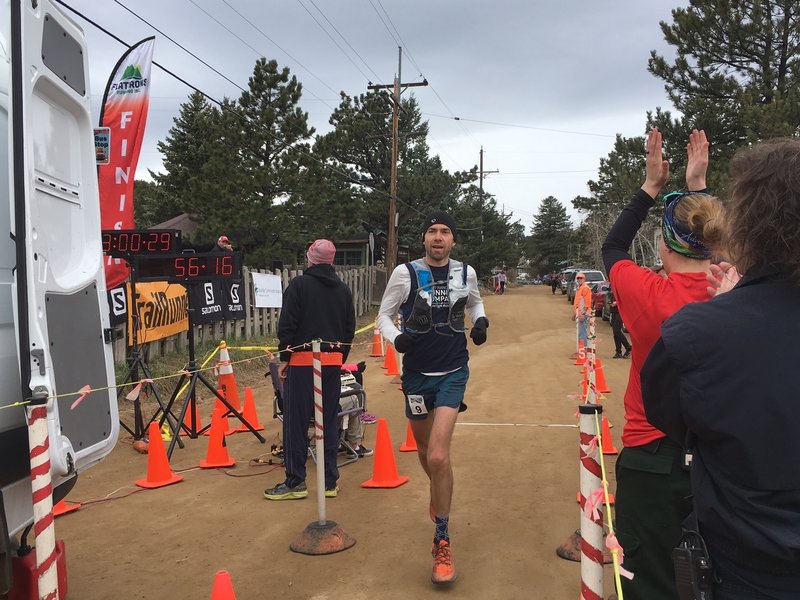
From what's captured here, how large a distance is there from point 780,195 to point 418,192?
112 ft

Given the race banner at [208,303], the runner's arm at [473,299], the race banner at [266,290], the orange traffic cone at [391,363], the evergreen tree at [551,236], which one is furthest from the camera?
the evergreen tree at [551,236]

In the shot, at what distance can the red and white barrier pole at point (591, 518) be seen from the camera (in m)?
2.18

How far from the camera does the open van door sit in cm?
254

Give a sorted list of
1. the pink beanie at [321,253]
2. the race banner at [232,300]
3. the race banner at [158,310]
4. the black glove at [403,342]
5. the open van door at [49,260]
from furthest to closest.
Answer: the race banner at [232,300] → the race banner at [158,310] → the pink beanie at [321,253] → the black glove at [403,342] → the open van door at [49,260]

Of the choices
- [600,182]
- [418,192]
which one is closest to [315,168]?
[418,192]

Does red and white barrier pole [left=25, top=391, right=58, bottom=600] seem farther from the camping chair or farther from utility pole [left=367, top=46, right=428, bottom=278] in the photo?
utility pole [left=367, top=46, right=428, bottom=278]

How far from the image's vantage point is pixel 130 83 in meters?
9.50

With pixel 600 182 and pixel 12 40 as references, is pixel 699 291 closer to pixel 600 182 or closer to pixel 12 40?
pixel 12 40

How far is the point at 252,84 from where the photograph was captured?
22.9m

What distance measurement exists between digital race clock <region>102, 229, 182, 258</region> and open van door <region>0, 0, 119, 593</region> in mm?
3696

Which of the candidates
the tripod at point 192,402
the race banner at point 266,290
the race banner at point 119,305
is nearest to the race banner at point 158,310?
the race banner at point 119,305

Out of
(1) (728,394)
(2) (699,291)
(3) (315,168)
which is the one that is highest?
(3) (315,168)

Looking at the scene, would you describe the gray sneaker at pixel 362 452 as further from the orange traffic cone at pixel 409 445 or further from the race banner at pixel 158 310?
the race banner at pixel 158 310

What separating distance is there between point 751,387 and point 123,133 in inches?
382
